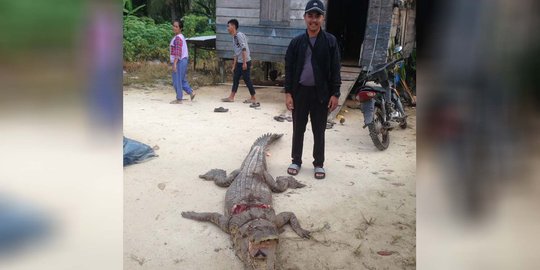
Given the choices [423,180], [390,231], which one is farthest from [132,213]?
[423,180]

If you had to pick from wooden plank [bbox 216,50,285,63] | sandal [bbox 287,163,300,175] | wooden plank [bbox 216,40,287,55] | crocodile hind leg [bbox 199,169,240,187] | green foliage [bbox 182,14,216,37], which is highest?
green foliage [bbox 182,14,216,37]

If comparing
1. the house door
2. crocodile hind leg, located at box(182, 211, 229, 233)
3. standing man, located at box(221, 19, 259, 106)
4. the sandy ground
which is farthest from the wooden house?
crocodile hind leg, located at box(182, 211, 229, 233)

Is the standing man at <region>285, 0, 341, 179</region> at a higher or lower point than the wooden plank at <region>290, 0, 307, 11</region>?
lower

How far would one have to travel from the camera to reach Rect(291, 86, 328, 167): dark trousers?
12.5 feet

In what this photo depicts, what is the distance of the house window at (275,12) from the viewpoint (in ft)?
27.0

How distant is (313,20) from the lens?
3.53m

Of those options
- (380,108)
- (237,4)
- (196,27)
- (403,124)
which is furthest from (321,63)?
(196,27)

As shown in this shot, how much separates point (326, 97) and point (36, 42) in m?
3.33

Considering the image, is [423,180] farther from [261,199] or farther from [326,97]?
[326,97]

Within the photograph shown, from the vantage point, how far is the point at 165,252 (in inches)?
101

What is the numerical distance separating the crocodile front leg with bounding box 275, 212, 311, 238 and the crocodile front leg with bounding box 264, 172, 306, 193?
0.65 m

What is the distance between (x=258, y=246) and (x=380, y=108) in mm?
3275

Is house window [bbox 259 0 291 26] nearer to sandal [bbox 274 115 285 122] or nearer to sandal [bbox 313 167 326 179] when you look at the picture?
sandal [bbox 274 115 285 122]

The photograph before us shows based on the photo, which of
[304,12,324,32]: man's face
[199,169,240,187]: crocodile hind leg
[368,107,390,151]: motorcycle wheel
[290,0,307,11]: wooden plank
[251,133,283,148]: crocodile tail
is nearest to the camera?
[304,12,324,32]: man's face
